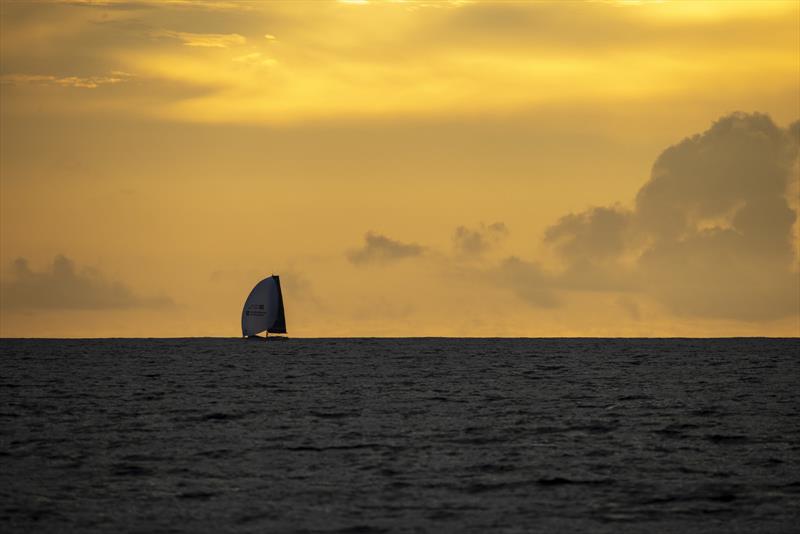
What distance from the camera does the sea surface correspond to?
28547mm

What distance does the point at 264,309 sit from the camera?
6206 inches

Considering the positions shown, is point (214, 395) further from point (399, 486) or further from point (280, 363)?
point (280, 363)

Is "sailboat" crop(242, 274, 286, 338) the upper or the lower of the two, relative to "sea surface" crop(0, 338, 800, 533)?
upper

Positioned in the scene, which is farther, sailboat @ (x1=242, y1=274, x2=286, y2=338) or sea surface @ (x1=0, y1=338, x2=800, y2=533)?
sailboat @ (x1=242, y1=274, x2=286, y2=338)

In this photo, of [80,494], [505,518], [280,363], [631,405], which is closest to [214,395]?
[631,405]

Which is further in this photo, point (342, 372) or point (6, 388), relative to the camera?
point (342, 372)

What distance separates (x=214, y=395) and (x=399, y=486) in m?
39.5

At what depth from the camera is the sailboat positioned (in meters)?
157

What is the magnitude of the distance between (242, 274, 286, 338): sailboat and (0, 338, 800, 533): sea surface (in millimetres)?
81807

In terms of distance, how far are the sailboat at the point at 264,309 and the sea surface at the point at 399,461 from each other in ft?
268

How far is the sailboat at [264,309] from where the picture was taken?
157 meters

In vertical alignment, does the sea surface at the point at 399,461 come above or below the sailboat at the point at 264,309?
below

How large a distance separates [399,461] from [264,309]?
12122cm

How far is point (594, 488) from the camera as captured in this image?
32.8 m
